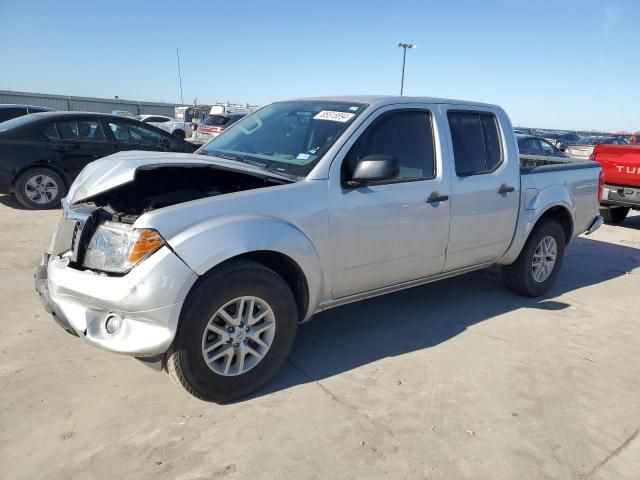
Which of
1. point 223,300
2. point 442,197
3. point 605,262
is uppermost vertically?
point 442,197

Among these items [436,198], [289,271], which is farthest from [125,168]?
[436,198]

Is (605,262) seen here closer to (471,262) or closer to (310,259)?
(471,262)

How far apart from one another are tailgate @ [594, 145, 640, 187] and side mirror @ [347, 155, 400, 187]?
6911mm

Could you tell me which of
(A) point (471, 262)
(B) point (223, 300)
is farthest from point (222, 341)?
(A) point (471, 262)

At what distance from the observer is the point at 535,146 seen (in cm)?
1608

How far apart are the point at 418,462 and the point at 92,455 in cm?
166

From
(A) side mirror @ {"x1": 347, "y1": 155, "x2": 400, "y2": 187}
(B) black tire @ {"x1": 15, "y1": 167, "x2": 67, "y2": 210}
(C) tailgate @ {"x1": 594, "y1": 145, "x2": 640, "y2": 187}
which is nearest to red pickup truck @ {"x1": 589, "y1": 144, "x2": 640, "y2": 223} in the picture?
(C) tailgate @ {"x1": 594, "y1": 145, "x2": 640, "y2": 187}

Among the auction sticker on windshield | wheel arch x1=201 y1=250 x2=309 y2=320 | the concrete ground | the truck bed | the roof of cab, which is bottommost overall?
the concrete ground

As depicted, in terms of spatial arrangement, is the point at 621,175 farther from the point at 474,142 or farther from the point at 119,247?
the point at 119,247

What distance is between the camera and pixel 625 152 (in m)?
8.80

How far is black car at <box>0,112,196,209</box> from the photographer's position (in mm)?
7688

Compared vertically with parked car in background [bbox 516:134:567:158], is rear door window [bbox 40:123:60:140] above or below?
above

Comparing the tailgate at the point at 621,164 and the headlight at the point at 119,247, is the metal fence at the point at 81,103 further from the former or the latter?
the headlight at the point at 119,247

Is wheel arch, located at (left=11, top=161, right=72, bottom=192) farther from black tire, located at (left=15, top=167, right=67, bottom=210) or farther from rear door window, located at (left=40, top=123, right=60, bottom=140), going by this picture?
rear door window, located at (left=40, top=123, right=60, bottom=140)
